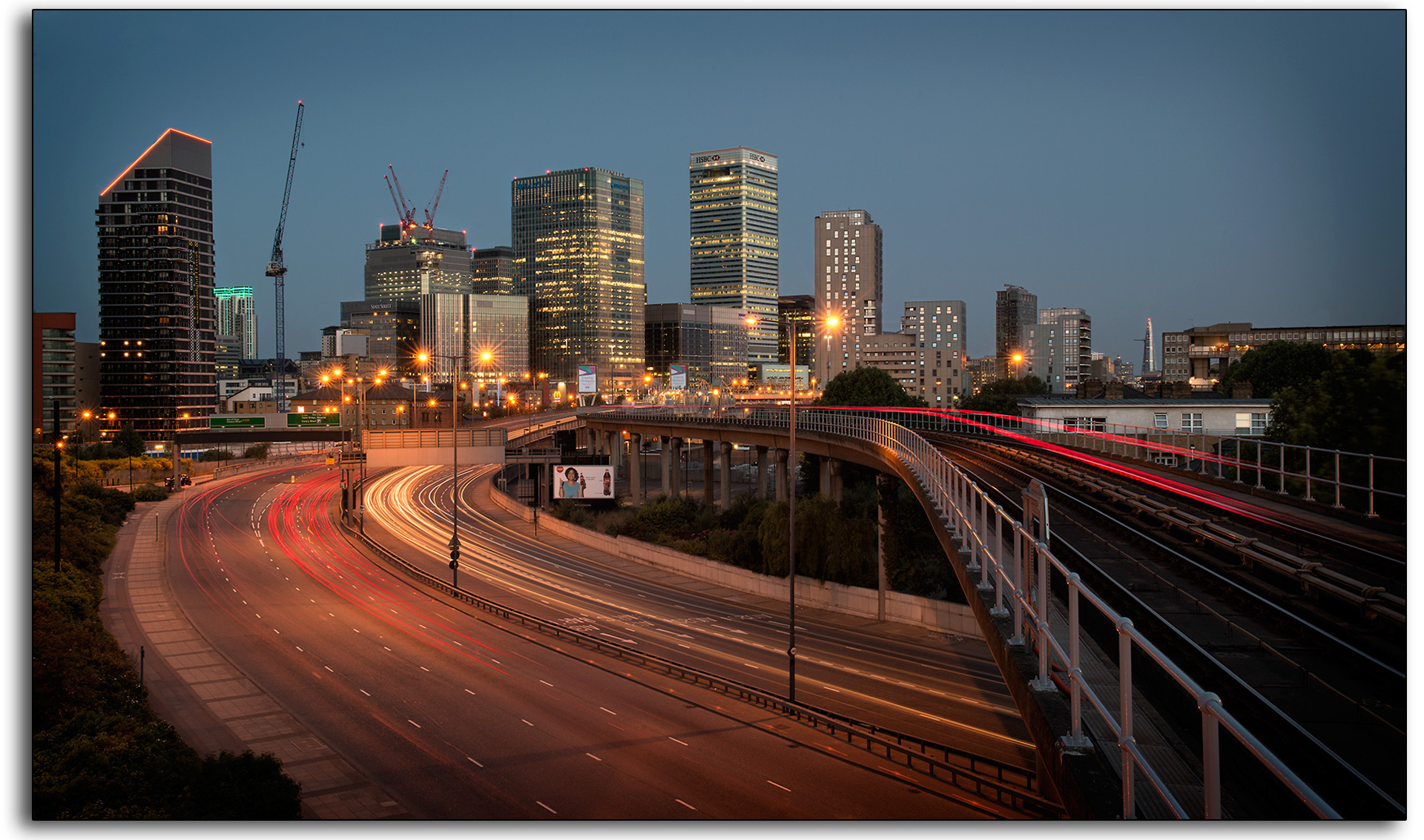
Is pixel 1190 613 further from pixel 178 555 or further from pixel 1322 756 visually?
pixel 178 555

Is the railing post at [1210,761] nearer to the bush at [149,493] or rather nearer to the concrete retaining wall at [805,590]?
the concrete retaining wall at [805,590]

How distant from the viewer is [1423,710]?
616 cm

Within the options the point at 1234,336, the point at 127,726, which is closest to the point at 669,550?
the point at 127,726

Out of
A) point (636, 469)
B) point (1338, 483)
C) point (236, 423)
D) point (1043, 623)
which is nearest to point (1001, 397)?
point (636, 469)

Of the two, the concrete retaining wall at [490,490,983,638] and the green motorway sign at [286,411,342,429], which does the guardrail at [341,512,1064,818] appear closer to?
the concrete retaining wall at [490,490,983,638]

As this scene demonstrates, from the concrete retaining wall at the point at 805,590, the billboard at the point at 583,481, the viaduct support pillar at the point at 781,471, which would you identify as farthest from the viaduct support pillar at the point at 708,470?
the concrete retaining wall at the point at 805,590

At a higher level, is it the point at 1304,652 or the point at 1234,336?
the point at 1234,336

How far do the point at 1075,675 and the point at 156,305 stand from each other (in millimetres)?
150749

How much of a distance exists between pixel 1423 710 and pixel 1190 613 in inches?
70.6

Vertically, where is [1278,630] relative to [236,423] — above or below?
below

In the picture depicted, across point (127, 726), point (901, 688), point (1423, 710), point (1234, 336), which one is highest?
point (1234, 336)

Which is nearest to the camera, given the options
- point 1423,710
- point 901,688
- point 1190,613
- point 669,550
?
point 1423,710

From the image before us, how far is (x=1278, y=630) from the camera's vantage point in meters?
7.18

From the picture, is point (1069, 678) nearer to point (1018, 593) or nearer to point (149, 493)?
point (1018, 593)
